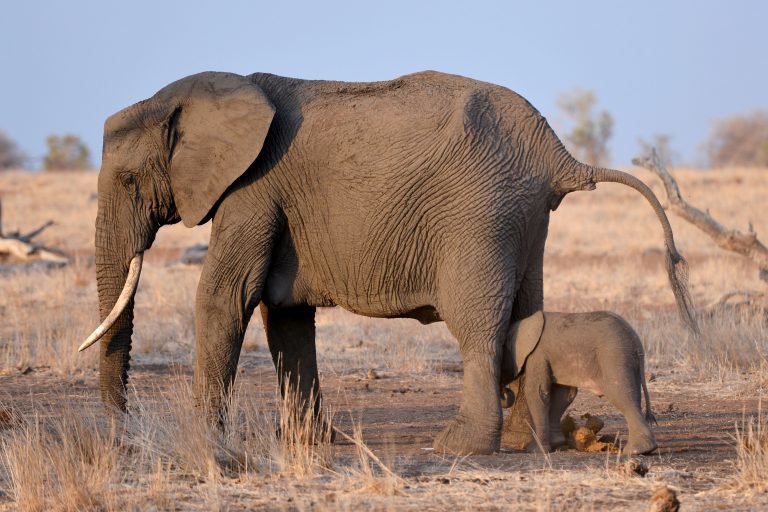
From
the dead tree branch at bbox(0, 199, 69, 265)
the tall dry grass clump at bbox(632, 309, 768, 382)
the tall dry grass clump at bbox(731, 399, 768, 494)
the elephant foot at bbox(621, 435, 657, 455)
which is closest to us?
the tall dry grass clump at bbox(731, 399, 768, 494)

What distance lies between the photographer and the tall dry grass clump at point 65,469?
5.64m

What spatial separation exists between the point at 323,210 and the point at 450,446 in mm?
1660

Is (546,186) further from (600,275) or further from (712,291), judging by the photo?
(600,275)

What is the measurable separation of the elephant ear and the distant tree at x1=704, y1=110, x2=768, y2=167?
45.7 meters

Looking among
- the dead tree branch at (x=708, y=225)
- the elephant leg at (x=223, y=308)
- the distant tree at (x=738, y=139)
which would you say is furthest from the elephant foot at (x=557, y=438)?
the distant tree at (x=738, y=139)

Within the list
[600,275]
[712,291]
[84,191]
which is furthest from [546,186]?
[84,191]

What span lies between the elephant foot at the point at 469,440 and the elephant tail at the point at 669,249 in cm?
158

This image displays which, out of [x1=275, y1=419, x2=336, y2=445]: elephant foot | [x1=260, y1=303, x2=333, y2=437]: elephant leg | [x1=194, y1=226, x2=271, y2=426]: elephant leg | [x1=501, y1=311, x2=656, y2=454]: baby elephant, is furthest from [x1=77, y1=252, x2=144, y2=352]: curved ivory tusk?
[x1=501, y1=311, x2=656, y2=454]: baby elephant

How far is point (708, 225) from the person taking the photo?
13.2 meters

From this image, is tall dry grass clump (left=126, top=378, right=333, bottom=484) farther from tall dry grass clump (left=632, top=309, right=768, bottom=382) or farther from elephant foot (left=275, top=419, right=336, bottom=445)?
tall dry grass clump (left=632, top=309, right=768, bottom=382)

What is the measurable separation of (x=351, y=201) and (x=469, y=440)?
1630mm

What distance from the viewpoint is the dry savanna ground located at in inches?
232

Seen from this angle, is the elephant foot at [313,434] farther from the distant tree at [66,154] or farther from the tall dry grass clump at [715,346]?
the distant tree at [66,154]

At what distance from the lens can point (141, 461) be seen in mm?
6344
